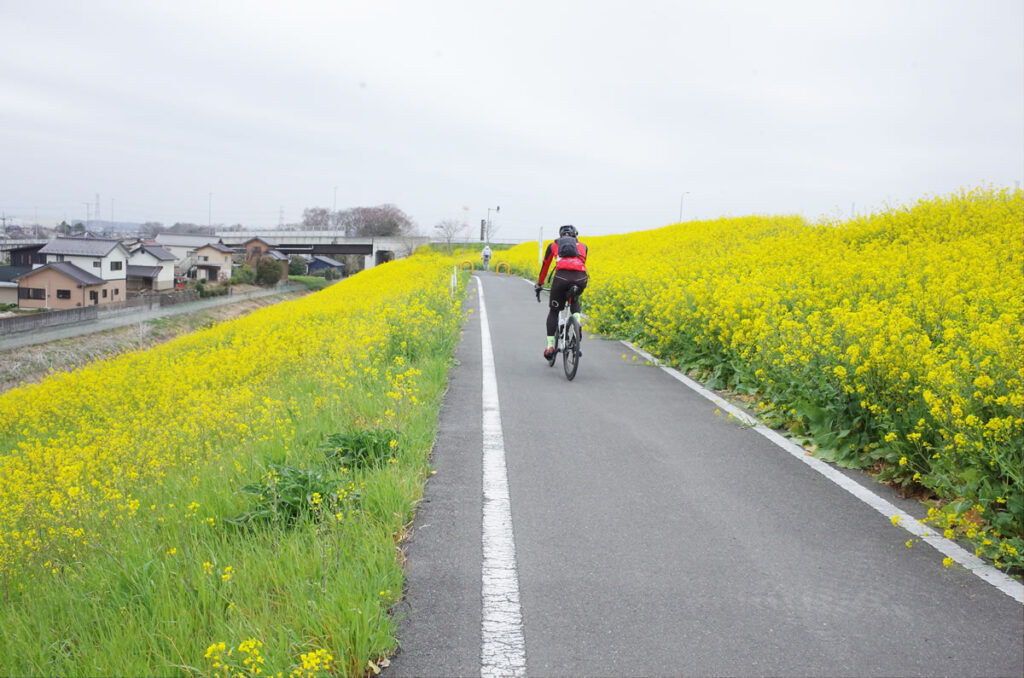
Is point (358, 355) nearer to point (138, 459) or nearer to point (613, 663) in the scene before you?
point (138, 459)

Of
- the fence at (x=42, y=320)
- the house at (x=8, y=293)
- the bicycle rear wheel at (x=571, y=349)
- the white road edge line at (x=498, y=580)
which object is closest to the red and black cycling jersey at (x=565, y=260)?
the bicycle rear wheel at (x=571, y=349)

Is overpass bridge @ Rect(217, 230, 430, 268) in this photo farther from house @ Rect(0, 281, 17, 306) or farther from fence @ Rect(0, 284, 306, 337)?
house @ Rect(0, 281, 17, 306)

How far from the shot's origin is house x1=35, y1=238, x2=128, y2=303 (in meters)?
51.5

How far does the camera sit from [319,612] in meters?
2.83

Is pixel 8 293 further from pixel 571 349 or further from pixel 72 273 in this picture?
pixel 571 349

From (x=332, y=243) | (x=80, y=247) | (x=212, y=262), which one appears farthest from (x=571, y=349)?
(x=332, y=243)

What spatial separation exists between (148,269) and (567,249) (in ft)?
197

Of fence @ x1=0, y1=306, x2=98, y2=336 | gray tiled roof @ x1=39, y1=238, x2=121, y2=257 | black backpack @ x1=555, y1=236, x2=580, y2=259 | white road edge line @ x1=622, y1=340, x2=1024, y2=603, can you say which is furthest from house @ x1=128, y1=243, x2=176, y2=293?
white road edge line @ x1=622, y1=340, x2=1024, y2=603

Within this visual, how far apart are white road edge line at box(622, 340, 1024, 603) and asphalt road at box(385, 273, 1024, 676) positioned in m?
0.08

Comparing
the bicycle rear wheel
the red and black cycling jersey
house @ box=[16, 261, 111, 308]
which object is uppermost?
the red and black cycling jersey

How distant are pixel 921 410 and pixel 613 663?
3.29m

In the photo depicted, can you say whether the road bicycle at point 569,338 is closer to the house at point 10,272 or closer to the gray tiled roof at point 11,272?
the gray tiled roof at point 11,272

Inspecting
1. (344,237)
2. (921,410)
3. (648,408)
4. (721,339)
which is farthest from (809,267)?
(344,237)

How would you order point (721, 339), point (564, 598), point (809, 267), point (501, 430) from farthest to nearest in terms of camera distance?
point (809, 267)
point (721, 339)
point (501, 430)
point (564, 598)
